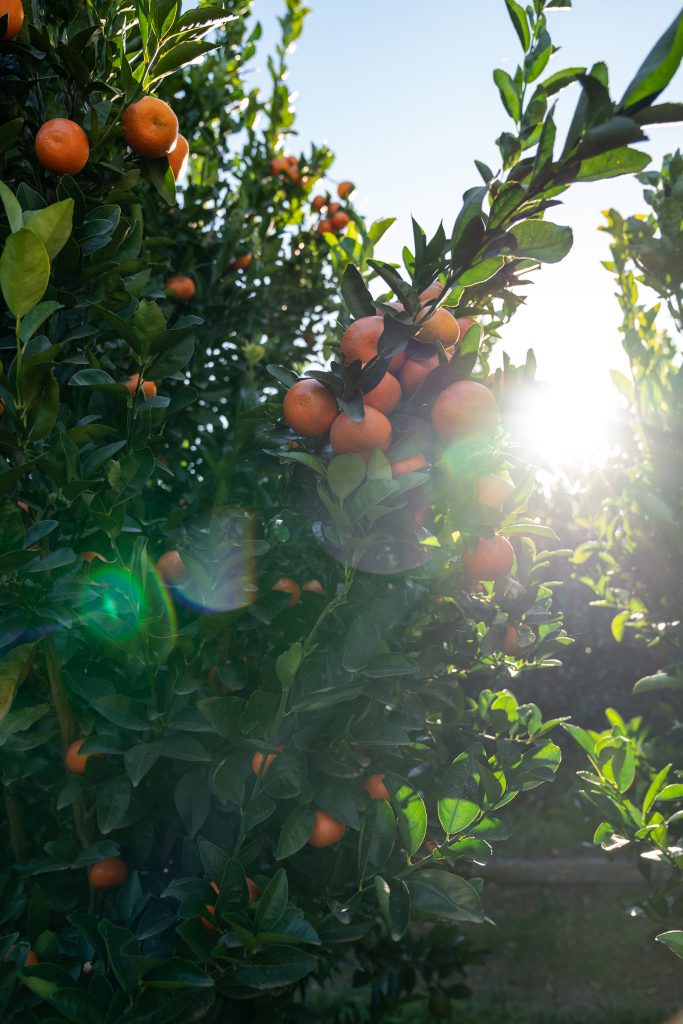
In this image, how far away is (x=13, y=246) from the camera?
0.99 m

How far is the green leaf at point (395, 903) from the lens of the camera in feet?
3.77

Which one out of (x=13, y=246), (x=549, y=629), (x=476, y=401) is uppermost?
(x=13, y=246)

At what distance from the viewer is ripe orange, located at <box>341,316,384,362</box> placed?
3.91ft

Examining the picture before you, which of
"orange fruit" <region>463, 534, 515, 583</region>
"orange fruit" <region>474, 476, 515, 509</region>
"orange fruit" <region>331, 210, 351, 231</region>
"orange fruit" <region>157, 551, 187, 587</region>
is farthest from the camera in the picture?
"orange fruit" <region>331, 210, 351, 231</region>

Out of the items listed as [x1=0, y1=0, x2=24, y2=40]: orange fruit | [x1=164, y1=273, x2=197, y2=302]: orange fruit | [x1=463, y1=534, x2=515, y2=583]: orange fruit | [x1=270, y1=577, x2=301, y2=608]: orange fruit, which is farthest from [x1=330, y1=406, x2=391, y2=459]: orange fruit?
[x1=164, y1=273, x2=197, y2=302]: orange fruit

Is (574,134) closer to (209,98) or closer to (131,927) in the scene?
(131,927)

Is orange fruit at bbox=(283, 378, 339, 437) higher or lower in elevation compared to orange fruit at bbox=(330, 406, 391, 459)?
higher

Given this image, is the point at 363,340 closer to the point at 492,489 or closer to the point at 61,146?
the point at 492,489

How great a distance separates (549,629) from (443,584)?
0.54m

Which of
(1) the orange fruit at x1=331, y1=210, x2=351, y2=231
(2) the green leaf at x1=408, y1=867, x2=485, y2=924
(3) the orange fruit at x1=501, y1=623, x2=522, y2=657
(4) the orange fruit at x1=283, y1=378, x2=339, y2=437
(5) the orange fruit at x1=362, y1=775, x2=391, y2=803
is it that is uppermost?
(1) the orange fruit at x1=331, y1=210, x2=351, y2=231

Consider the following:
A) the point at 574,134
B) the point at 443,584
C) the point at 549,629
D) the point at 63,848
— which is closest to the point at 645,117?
the point at 574,134

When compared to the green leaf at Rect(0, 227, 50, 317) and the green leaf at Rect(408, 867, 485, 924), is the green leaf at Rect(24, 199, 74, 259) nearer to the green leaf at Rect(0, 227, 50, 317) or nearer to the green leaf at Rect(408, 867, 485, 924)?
the green leaf at Rect(0, 227, 50, 317)

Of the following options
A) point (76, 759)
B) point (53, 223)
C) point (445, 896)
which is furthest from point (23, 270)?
point (445, 896)

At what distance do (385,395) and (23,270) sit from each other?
551mm
